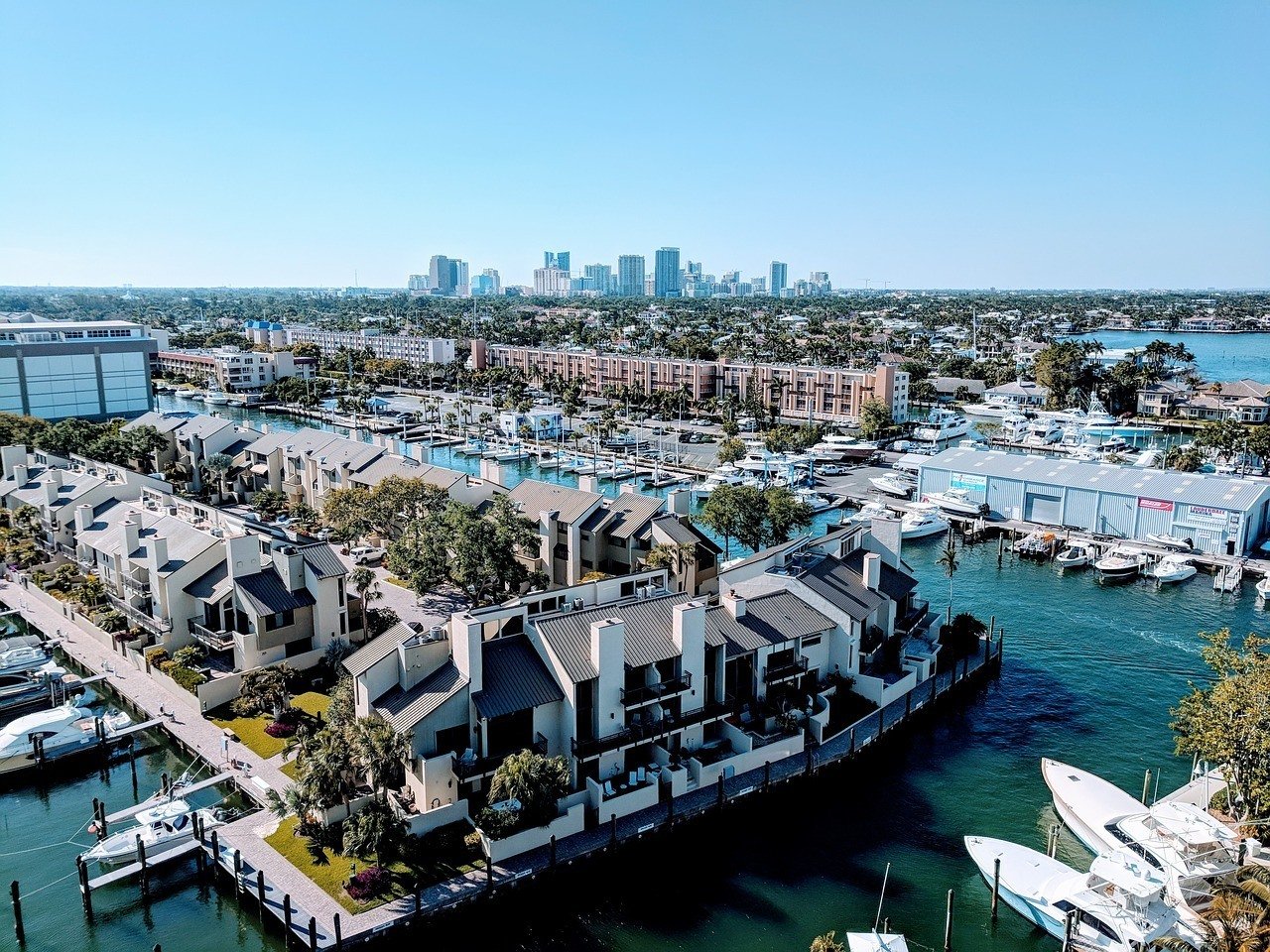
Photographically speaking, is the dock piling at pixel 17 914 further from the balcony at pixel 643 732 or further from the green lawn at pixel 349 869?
the balcony at pixel 643 732

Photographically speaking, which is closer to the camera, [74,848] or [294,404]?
[74,848]

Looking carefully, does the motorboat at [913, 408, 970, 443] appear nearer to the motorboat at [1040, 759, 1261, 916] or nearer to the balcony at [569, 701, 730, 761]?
the motorboat at [1040, 759, 1261, 916]

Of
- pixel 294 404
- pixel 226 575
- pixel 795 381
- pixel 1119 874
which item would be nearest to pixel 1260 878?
pixel 1119 874

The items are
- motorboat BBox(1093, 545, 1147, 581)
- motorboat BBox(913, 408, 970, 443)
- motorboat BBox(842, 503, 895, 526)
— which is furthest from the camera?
motorboat BBox(913, 408, 970, 443)

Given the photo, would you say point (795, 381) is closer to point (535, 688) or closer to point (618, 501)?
point (618, 501)

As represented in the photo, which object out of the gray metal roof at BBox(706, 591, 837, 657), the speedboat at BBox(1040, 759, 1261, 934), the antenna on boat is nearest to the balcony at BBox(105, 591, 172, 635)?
the gray metal roof at BBox(706, 591, 837, 657)

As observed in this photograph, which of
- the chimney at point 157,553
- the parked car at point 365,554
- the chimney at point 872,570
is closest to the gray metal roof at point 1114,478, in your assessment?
the chimney at point 872,570
